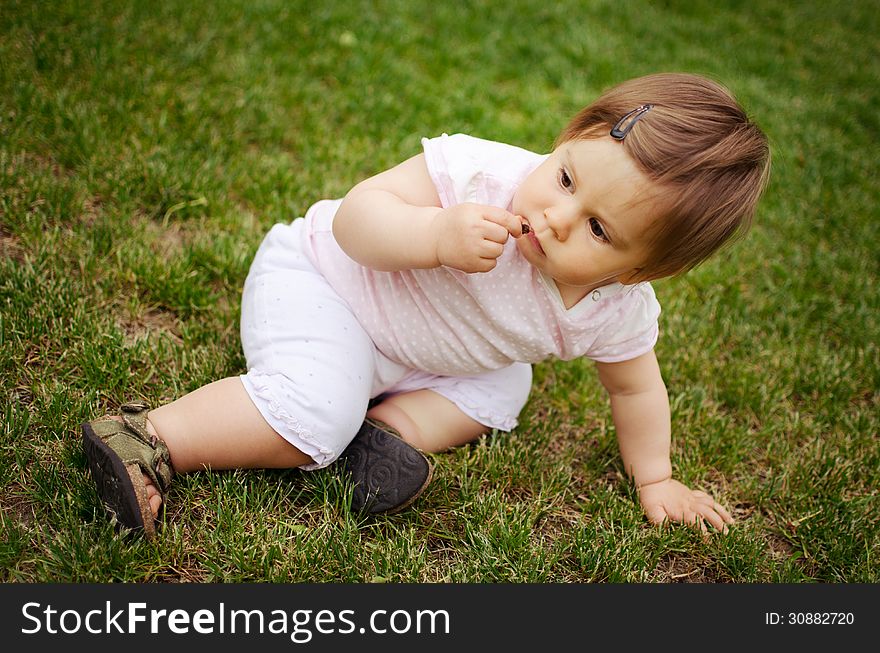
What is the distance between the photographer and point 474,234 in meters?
1.60

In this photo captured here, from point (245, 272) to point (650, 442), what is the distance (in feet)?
4.29

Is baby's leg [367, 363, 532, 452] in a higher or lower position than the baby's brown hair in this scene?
lower

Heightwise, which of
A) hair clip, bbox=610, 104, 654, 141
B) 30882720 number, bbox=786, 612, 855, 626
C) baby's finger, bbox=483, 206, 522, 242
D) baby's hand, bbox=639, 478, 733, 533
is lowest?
30882720 number, bbox=786, 612, 855, 626

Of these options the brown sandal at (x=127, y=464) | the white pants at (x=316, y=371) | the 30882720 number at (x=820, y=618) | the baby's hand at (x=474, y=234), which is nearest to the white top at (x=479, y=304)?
the white pants at (x=316, y=371)

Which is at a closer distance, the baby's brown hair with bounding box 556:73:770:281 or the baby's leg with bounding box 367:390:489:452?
the baby's brown hair with bounding box 556:73:770:281

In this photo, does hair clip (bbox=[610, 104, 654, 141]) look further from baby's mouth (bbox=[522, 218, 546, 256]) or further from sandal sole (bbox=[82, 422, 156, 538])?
sandal sole (bbox=[82, 422, 156, 538])

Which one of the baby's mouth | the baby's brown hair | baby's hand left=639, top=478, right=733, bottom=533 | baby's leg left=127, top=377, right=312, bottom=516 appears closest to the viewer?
the baby's brown hair

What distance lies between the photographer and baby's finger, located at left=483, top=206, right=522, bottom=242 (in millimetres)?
1617

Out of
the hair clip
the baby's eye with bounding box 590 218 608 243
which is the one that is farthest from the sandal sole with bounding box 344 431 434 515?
the hair clip

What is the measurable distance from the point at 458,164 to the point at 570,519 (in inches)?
36.7

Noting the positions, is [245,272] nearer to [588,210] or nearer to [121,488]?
[121,488]

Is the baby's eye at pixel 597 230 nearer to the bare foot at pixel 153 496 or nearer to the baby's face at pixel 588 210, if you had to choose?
the baby's face at pixel 588 210

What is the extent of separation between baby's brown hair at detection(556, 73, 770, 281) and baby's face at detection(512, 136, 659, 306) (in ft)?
0.10

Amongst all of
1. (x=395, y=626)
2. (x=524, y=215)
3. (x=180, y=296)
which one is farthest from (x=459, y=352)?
(x=180, y=296)
